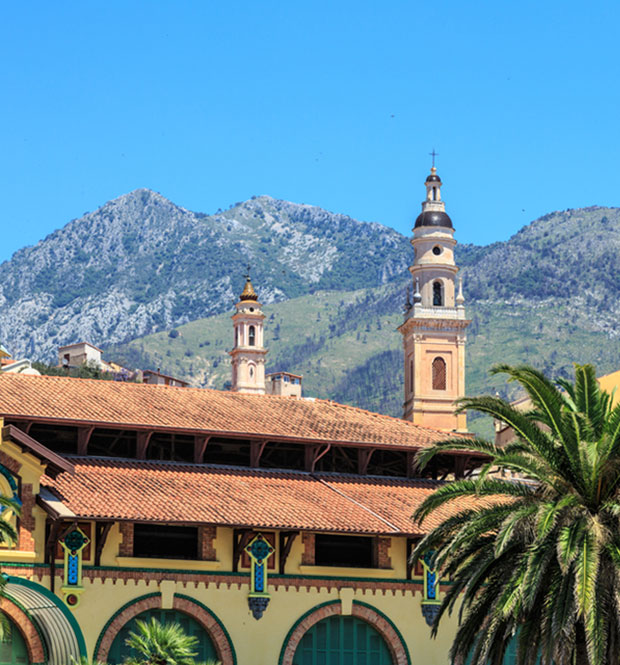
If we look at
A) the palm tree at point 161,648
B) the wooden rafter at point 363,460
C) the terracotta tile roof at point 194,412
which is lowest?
the palm tree at point 161,648

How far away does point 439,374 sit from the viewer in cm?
9938

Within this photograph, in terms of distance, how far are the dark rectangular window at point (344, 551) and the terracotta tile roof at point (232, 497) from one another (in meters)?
1.10

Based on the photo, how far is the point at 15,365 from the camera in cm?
9338

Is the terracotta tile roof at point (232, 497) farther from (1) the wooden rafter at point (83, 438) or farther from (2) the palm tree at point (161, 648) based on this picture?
(2) the palm tree at point (161, 648)

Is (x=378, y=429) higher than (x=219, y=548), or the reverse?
(x=378, y=429)

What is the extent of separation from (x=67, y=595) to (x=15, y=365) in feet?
171

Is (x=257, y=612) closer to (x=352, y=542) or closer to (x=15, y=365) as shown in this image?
(x=352, y=542)

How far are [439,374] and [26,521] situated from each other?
59.1 meters

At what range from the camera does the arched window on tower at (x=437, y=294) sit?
98875mm

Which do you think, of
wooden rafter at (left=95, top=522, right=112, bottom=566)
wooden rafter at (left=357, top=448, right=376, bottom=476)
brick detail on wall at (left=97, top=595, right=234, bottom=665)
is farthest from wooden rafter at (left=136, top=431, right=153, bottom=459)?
wooden rafter at (left=357, top=448, right=376, bottom=476)

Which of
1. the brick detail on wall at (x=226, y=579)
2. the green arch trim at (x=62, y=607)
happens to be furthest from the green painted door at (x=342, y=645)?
the green arch trim at (x=62, y=607)

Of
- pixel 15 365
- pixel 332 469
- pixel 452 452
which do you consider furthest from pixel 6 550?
pixel 15 365

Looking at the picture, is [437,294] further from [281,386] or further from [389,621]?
[281,386]

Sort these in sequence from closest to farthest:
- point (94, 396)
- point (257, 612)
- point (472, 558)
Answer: point (472, 558)
point (257, 612)
point (94, 396)
